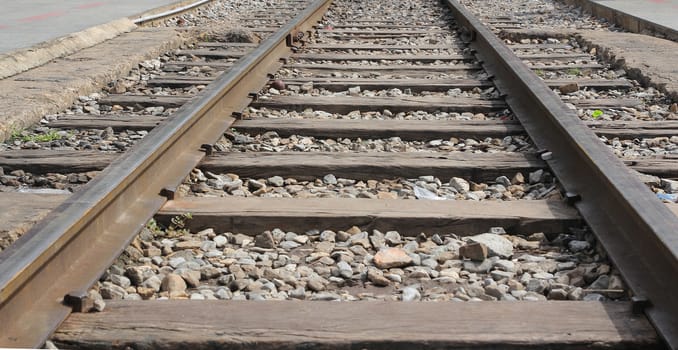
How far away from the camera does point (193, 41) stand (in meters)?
7.67

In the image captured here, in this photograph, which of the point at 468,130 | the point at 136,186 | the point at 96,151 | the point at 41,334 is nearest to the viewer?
the point at 41,334

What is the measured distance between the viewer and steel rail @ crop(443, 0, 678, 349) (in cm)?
219

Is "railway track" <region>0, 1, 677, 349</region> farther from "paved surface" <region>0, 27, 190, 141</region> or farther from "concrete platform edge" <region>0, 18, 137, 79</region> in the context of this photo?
"concrete platform edge" <region>0, 18, 137, 79</region>

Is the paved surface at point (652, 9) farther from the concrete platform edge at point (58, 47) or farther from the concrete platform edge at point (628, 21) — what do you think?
the concrete platform edge at point (58, 47)

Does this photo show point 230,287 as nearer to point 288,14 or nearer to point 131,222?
point 131,222

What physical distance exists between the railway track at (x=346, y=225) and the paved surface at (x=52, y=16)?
7.62ft

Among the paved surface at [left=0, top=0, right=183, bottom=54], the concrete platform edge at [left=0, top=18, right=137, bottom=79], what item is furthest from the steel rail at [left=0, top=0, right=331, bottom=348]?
the paved surface at [left=0, top=0, right=183, bottom=54]

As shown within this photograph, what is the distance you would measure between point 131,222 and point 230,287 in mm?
481

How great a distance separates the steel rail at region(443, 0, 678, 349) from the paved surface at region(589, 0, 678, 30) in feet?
14.9

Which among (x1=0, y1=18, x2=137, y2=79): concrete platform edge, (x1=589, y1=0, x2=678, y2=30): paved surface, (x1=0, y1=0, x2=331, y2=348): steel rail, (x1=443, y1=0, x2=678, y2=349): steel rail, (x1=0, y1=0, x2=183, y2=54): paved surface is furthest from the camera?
(x1=589, y1=0, x2=678, y2=30): paved surface

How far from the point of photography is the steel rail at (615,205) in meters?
2.19

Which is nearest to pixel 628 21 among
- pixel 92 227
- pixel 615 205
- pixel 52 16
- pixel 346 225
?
pixel 52 16

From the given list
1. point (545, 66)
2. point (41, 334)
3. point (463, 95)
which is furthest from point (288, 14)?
point (41, 334)

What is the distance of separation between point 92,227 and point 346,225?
0.83 meters
